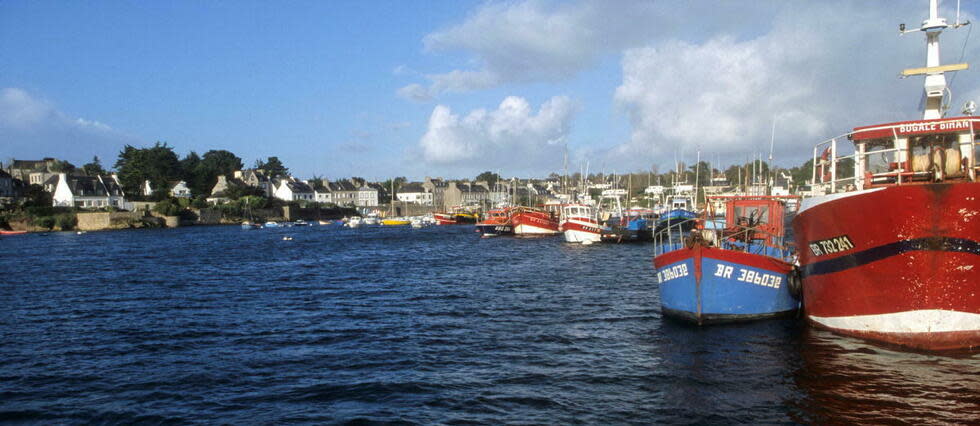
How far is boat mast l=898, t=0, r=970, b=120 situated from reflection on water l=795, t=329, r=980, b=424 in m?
7.05

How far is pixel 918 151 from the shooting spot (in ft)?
52.2

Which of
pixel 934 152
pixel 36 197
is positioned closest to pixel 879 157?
pixel 934 152

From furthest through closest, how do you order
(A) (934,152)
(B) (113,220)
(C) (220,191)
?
(C) (220,191), (B) (113,220), (A) (934,152)

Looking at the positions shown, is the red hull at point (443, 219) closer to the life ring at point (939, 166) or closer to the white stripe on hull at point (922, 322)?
the white stripe on hull at point (922, 322)

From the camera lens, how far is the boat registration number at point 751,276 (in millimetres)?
17684

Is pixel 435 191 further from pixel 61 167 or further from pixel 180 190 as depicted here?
pixel 61 167

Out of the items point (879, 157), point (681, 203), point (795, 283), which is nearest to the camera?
point (879, 157)

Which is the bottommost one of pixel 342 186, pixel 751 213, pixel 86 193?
pixel 751 213

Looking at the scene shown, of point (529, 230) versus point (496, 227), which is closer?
point (529, 230)

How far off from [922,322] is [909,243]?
1.91 meters

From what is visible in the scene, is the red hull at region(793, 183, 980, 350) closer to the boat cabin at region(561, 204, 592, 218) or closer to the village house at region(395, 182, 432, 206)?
the boat cabin at region(561, 204, 592, 218)

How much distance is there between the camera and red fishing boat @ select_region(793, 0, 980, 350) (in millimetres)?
13352

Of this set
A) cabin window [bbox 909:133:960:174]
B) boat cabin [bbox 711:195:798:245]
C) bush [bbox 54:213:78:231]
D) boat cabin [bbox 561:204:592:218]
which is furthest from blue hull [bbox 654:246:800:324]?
bush [bbox 54:213:78:231]

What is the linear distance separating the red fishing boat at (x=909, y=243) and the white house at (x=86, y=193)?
132 m
